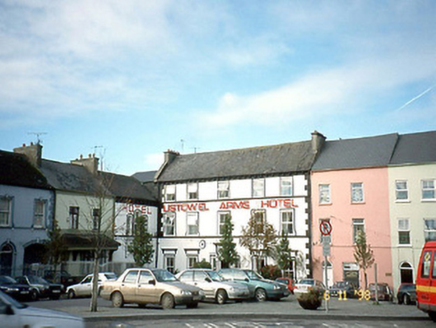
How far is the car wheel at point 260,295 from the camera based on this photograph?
25.3 metres

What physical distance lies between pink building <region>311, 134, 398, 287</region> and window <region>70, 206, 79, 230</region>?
61.2ft

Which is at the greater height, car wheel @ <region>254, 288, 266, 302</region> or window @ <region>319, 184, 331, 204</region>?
window @ <region>319, 184, 331, 204</region>

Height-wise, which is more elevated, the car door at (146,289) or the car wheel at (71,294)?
the car door at (146,289)

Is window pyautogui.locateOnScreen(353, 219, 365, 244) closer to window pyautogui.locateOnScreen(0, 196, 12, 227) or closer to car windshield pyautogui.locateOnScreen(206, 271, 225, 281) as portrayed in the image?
car windshield pyautogui.locateOnScreen(206, 271, 225, 281)

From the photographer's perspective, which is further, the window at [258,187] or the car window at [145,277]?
the window at [258,187]

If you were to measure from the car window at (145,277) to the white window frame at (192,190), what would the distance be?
77.7ft

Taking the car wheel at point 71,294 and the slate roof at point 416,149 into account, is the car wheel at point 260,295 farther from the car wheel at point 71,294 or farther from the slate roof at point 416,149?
the slate roof at point 416,149

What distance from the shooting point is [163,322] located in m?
15.9

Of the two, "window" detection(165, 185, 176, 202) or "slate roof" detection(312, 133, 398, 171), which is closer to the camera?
"slate roof" detection(312, 133, 398, 171)

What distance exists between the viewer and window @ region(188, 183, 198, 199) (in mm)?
44094

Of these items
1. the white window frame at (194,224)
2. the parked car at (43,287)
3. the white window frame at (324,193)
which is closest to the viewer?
the parked car at (43,287)

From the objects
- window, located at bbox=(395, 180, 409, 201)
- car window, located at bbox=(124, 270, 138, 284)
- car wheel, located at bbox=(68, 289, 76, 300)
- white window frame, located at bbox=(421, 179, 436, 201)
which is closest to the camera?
car window, located at bbox=(124, 270, 138, 284)

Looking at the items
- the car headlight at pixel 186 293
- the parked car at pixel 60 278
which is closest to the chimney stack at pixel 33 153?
the parked car at pixel 60 278

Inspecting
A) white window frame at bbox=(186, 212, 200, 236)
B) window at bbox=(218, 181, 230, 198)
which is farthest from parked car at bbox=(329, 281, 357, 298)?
white window frame at bbox=(186, 212, 200, 236)
